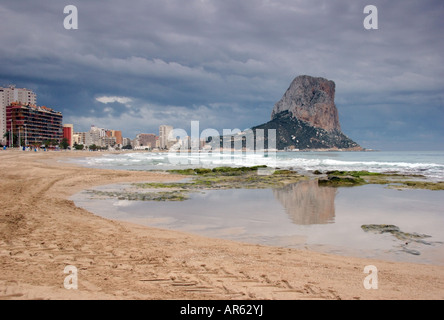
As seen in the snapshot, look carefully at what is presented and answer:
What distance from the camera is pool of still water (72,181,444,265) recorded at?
7.31m

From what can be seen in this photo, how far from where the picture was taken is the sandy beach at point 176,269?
14.8ft

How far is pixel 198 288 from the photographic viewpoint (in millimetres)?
4641

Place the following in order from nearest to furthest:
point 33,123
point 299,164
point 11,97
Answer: point 299,164 → point 33,123 → point 11,97

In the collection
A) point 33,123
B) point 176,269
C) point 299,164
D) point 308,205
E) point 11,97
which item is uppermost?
point 11,97

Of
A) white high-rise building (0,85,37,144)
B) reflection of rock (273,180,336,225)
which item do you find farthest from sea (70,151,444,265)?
white high-rise building (0,85,37,144)

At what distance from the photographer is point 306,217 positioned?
34.4 feet

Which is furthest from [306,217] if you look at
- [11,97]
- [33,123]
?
[11,97]

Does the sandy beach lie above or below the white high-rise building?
below

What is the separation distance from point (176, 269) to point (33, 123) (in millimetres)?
175635

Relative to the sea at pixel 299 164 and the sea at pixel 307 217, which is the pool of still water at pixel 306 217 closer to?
the sea at pixel 307 217

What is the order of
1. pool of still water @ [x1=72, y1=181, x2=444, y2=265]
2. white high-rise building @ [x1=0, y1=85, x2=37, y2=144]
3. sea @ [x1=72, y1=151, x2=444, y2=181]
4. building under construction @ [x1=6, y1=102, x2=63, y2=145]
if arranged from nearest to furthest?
pool of still water @ [x1=72, y1=181, x2=444, y2=265]
sea @ [x1=72, y1=151, x2=444, y2=181]
building under construction @ [x1=6, y1=102, x2=63, y2=145]
white high-rise building @ [x1=0, y1=85, x2=37, y2=144]

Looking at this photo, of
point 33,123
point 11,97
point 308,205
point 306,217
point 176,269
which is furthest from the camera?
point 11,97

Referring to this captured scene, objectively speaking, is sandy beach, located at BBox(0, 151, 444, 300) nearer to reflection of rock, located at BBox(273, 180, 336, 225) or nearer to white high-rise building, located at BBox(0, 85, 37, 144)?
reflection of rock, located at BBox(273, 180, 336, 225)

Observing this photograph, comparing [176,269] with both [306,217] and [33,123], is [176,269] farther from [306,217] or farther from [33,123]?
[33,123]
